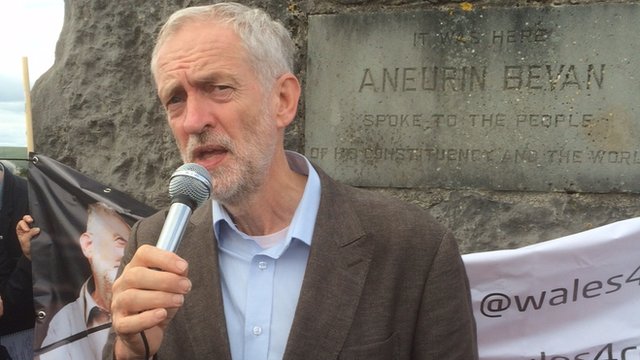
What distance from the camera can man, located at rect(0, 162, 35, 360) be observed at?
3.05m

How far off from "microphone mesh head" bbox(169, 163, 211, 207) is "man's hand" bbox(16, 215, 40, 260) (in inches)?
69.5

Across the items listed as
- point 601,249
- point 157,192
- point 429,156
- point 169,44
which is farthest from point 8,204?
point 601,249

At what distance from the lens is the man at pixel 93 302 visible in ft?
9.61

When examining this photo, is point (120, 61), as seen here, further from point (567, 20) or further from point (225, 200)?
point (567, 20)

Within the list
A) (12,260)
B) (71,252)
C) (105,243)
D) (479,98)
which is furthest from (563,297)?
(12,260)

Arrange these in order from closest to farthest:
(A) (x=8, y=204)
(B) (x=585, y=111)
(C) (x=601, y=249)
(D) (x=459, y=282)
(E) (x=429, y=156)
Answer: (D) (x=459, y=282)
(C) (x=601, y=249)
(B) (x=585, y=111)
(E) (x=429, y=156)
(A) (x=8, y=204)

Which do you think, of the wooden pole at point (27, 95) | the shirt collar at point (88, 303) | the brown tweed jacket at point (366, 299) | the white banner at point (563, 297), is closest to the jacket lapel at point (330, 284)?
the brown tweed jacket at point (366, 299)

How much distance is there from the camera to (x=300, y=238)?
69.8 inches

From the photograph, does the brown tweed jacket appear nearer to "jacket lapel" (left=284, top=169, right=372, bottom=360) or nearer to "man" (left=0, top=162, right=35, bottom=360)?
"jacket lapel" (left=284, top=169, right=372, bottom=360)

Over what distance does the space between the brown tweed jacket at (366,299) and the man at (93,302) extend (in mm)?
1225

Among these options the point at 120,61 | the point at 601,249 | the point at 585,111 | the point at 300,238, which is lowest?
the point at 601,249

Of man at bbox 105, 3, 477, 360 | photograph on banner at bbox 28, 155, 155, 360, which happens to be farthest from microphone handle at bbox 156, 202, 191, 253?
photograph on banner at bbox 28, 155, 155, 360

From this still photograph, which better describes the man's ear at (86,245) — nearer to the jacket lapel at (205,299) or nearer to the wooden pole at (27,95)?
the wooden pole at (27,95)

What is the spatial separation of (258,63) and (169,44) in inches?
9.4
